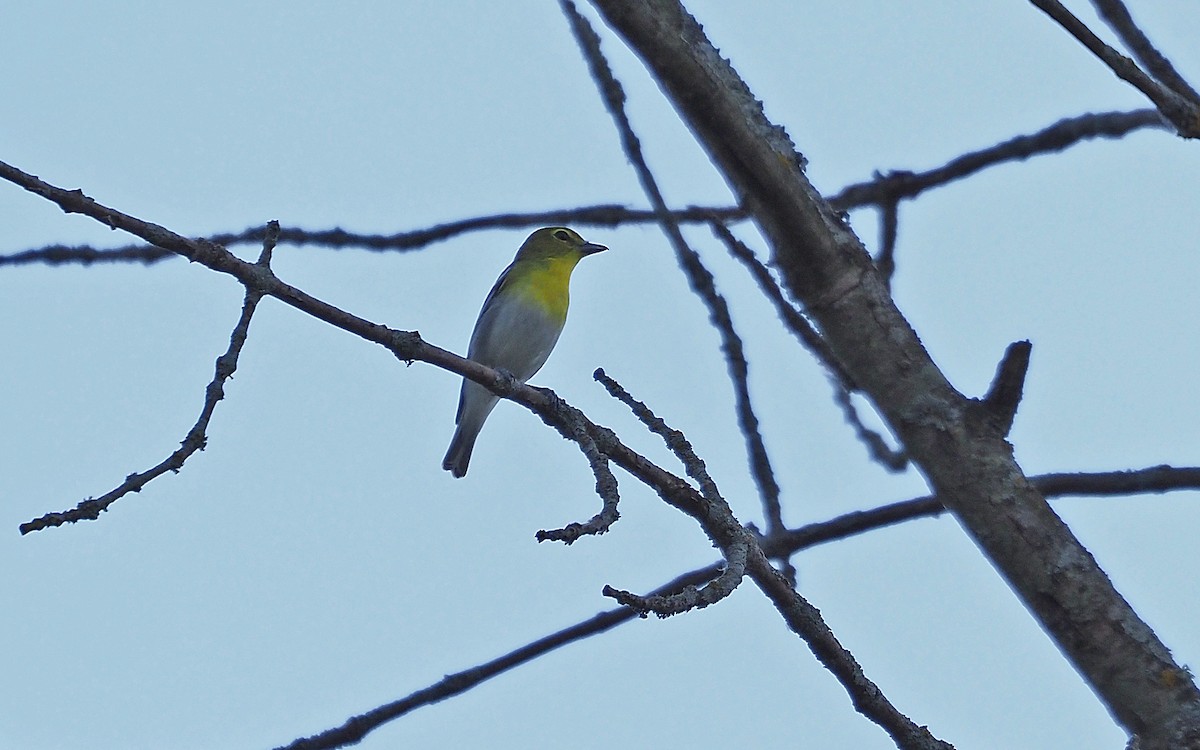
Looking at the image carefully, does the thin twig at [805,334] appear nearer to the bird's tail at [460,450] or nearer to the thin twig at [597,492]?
the thin twig at [597,492]

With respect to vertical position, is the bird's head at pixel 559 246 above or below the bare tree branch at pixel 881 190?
above

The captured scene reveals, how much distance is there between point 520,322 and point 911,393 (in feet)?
21.4

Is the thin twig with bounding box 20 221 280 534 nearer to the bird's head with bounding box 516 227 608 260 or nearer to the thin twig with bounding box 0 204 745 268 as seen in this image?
the thin twig with bounding box 0 204 745 268

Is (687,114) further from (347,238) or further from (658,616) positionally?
(347,238)

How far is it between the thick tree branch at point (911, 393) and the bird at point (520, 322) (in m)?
5.95

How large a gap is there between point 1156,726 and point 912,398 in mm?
845

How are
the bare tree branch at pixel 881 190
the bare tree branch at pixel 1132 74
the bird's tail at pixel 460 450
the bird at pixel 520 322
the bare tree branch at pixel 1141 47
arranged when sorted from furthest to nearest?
the bird's tail at pixel 460 450
the bird at pixel 520 322
the bare tree branch at pixel 881 190
the bare tree branch at pixel 1141 47
the bare tree branch at pixel 1132 74

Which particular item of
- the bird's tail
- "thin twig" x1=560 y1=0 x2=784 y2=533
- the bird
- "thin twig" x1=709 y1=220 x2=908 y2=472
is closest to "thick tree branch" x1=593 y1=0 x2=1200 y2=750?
"thin twig" x1=709 y1=220 x2=908 y2=472

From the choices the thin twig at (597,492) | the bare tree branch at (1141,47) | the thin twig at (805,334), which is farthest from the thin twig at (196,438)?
the bare tree branch at (1141,47)

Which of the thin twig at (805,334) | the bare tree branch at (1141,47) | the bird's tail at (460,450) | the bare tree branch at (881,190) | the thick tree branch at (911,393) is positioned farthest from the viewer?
the bird's tail at (460,450)

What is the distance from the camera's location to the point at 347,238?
16.2 feet

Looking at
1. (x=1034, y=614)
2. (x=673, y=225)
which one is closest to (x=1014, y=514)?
(x=1034, y=614)

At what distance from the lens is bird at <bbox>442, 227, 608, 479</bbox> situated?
9.55 metres

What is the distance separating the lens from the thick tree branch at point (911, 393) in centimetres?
281
